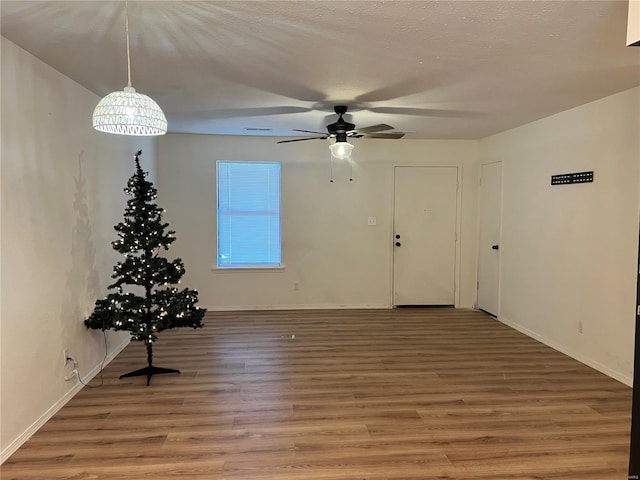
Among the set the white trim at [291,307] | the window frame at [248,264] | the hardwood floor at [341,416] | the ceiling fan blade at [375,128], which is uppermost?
the ceiling fan blade at [375,128]

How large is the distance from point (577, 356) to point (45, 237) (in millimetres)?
4718

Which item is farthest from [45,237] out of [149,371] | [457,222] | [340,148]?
[457,222]

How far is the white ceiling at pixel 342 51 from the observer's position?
6.72ft

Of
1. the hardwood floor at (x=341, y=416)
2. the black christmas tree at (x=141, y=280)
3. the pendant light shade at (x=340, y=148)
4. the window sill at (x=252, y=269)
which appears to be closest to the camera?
the hardwood floor at (x=341, y=416)

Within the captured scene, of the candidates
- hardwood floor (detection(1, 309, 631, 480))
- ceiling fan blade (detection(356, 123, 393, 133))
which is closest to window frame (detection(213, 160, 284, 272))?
hardwood floor (detection(1, 309, 631, 480))

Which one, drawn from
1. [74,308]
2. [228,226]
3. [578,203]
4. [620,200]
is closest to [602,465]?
[620,200]

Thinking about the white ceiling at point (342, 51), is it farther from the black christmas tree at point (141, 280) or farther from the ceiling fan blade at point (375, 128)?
the black christmas tree at point (141, 280)

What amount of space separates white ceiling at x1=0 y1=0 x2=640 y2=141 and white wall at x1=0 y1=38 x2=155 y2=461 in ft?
0.84

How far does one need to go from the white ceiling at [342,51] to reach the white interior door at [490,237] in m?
1.53

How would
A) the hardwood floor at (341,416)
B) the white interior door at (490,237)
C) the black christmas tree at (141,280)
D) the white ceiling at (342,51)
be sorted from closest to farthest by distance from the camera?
the white ceiling at (342,51) < the hardwood floor at (341,416) < the black christmas tree at (141,280) < the white interior door at (490,237)

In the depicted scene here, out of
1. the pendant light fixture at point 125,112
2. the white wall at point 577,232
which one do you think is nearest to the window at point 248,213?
the white wall at point 577,232

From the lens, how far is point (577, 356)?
3.98 metres

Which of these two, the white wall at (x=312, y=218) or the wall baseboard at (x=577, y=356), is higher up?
the white wall at (x=312, y=218)

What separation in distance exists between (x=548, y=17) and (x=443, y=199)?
4017mm
